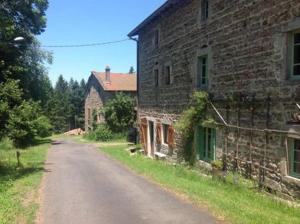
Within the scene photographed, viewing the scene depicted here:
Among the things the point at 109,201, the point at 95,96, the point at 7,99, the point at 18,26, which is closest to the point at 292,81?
the point at 109,201

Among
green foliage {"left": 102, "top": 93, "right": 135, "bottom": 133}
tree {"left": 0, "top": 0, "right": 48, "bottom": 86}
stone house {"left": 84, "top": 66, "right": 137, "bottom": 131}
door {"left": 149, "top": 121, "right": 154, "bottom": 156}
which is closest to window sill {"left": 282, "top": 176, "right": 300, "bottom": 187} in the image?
door {"left": 149, "top": 121, "right": 154, "bottom": 156}

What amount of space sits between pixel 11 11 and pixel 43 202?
1973 cm

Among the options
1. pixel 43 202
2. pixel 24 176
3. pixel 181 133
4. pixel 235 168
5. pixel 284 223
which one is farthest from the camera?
pixel 181 133

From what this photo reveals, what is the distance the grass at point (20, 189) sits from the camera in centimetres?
1040

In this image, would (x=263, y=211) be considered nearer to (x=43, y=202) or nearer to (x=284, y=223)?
(x=284, y=223)

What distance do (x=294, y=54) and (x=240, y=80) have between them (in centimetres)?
267

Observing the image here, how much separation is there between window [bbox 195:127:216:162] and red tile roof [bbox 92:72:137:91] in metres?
26.6

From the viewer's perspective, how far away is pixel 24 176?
17.4 metres

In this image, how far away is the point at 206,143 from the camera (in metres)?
17.0

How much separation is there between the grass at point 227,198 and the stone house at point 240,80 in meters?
0.63

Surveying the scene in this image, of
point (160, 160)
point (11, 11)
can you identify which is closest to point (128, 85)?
point (11, 11)

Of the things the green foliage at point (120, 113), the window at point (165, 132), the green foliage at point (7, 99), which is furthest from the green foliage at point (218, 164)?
the green foliage at point (120, 113)

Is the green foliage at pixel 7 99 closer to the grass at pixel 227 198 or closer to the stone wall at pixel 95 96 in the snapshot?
the grass at pixel 227 198

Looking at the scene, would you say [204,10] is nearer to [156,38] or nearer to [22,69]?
[156,38]
